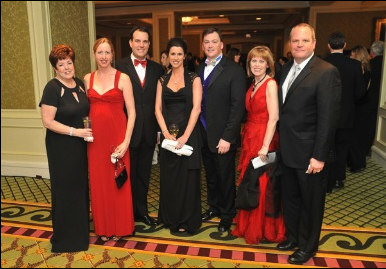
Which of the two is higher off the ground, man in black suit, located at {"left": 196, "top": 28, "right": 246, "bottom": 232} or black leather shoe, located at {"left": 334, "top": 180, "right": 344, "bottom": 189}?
man in black suit, located at {"left": 196, "top": 28, "right": 246, "bottom": 232}

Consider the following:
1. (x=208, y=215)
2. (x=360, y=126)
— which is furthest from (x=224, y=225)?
(x=360, y=126)

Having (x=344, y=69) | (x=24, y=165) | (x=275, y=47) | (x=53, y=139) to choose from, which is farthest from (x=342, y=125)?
(x=275, y=47)

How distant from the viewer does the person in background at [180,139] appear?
3.03 metres

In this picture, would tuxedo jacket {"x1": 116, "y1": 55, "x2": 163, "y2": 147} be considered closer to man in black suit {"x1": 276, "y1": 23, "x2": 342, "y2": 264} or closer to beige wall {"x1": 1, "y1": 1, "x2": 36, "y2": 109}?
man in black suit {"x1": 276, "y1": 23, "x2": 342, "y2": 264}

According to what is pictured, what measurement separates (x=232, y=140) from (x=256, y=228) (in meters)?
0.79

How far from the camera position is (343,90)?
427 centimetres

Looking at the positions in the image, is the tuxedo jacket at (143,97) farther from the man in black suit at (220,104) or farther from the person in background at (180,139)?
the man in black suit at (220,104)

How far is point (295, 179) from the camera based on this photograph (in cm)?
278

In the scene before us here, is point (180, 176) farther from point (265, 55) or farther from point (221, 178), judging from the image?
point (265, 55)

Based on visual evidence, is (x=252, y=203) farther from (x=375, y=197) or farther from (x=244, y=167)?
(x=375, y=197)

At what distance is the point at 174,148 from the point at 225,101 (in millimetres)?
607

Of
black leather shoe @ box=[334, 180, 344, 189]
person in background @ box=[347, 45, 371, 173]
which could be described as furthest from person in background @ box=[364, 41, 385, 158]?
black leather shoe @ box=[334, 180, 344, 189]

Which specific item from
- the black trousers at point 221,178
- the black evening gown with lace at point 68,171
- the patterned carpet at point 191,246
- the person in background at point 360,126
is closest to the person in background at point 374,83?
the person in background at point 360,126

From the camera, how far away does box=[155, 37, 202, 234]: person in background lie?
3.03 meters
